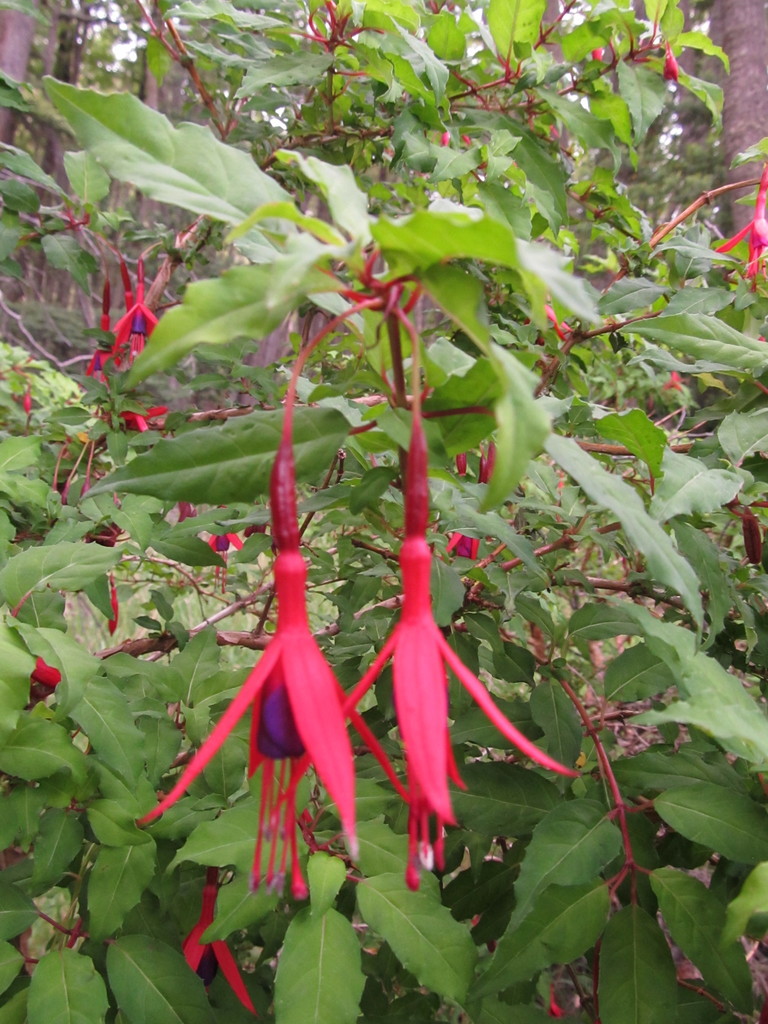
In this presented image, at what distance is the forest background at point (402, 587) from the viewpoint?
340 mm

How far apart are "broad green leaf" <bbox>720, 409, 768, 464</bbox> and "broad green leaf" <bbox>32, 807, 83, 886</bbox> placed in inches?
26.4

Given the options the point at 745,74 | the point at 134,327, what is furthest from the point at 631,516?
the point at 745,74

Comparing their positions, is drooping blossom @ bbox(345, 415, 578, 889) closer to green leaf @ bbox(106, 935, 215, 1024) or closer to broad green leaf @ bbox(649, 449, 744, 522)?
broad green leaf @ bbox(649, 449, 744, 522)

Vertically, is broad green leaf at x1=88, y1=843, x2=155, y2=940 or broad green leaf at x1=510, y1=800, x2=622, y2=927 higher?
broad green leaf at x1=510, y1=800, x2=622, y2=927

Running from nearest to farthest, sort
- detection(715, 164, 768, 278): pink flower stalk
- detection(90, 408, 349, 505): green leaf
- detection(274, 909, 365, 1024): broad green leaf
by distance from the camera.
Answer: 1. detection(90, 408, 349, 505): green leaf
2. detection(274, 909, 365, 1024): broad green leaf
3. detection(715, 164, 768, 278): pink flower stalk

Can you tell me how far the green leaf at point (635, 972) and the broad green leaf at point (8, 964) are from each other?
1.60ft

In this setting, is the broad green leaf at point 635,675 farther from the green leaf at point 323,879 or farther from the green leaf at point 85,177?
the green leaf at point 85,177

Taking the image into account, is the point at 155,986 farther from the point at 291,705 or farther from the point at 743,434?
the point at 743,434

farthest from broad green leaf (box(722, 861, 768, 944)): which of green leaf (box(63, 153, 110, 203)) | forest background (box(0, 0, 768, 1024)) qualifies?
green leaf (box(63, 153, 110, 203))

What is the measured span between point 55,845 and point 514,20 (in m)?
0.97

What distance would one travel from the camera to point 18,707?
516 mm

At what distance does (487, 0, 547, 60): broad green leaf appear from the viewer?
772 mm

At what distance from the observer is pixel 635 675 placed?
70 centimetres

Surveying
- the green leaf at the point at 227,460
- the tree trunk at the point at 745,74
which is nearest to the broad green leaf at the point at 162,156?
the green leaf at the point at 227,460
